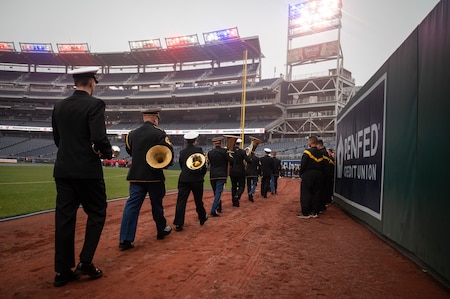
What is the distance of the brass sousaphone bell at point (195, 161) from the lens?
597cm

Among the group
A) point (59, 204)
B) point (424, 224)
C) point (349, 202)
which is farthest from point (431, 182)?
point (349, 202)

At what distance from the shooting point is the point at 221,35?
47344 millimetres

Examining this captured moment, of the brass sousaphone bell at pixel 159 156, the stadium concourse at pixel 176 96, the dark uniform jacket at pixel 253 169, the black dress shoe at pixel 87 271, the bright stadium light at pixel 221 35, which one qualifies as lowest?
the black dress shoe at pixel 87 271

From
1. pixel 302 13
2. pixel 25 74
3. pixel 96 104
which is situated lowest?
pixel 96 104

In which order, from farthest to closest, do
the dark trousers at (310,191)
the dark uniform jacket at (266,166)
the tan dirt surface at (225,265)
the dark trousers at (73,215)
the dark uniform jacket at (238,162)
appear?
the dark uniform jacket at (266,166)
the dark uniform jacket at (238,162)
the dark trousers at (310,191)
the dark trousers at (73,215)
the tan dirt surface at (225,265)

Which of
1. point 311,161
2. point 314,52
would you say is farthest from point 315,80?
point 311,161

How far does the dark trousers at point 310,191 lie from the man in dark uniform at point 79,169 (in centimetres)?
550

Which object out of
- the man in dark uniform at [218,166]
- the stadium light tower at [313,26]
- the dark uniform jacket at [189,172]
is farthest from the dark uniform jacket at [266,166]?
the stadium light tower at [313,26]

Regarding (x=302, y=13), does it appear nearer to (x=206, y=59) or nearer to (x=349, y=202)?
(x=206, y=59)

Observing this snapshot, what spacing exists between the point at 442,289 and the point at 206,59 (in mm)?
51605

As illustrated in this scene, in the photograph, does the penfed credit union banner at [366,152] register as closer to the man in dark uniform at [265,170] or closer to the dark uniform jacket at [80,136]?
the man in dark uniform at [265,170]

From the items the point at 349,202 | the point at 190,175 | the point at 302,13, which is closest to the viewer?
the point at 190,175

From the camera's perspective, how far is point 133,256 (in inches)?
155

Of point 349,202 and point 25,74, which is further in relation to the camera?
point 25,74
